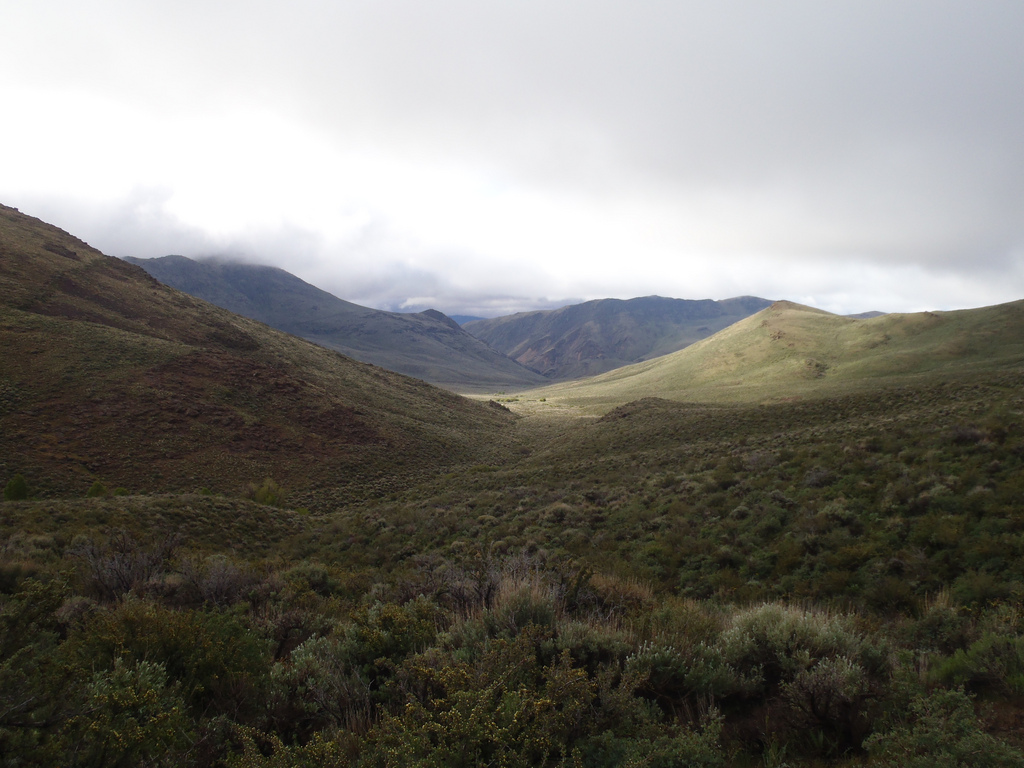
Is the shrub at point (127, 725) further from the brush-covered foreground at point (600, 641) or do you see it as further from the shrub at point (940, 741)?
the shrub at point (940, 741)

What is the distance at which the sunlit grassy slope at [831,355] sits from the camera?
204 feet

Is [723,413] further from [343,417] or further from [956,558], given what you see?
[343,417]

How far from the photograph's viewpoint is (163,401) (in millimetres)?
29719

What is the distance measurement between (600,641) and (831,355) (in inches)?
4199

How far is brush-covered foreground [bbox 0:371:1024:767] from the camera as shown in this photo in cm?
298

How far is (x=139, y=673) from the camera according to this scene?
350 cm

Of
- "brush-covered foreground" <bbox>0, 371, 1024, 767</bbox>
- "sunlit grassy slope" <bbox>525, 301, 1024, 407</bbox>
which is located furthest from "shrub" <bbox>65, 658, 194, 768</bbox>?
"sunlit grassy slope" <bbox>525, 301, 1024, 407</bbox>

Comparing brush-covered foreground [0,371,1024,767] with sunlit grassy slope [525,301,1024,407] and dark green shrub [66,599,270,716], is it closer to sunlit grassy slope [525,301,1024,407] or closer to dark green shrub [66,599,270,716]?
dark green shrub [66,599,270,716]

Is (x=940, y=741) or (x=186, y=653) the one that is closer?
(x=940, y=741)

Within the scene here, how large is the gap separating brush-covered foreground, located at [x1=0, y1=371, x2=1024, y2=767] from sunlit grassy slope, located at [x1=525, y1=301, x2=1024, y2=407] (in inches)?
1906

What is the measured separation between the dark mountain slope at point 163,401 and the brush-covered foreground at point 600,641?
557 inches

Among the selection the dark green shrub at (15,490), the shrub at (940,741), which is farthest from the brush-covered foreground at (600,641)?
the dark green shrub at (15,490)

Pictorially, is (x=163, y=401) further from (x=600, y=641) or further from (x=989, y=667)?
(x=989, y=667)

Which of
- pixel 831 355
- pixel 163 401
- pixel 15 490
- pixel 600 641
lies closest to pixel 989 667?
pixel 600 641
